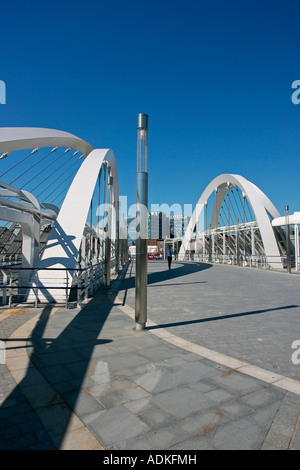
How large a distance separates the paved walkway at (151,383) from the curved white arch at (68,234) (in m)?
2.84

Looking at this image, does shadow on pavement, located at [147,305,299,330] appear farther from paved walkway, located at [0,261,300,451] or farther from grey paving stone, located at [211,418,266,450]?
grey paving stone, located at [211,418,266,450]

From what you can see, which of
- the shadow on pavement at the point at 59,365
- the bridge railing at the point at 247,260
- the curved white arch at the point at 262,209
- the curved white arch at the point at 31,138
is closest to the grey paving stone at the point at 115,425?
the shadow on pavement at the point at 59,365

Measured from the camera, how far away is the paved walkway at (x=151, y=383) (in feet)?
8.47

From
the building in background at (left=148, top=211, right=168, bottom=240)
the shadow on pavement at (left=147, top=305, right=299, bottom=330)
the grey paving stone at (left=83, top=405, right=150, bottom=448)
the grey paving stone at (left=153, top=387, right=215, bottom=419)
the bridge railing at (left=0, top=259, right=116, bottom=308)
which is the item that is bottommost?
the grey paving stone at (left=83, top=405, right=150, bottom=448)

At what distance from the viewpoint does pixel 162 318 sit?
711cm

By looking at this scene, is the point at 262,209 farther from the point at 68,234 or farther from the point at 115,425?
the point at 115,425

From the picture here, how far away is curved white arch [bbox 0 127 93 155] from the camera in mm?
8609

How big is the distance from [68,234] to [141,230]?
220 inches

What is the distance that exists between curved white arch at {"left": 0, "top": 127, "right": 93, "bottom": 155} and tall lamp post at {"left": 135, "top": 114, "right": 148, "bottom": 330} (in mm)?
4087

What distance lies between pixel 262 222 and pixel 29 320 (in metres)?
23.1

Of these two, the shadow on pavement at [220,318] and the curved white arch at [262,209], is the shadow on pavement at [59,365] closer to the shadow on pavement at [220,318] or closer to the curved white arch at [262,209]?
the shadow on pavement at [220,318]

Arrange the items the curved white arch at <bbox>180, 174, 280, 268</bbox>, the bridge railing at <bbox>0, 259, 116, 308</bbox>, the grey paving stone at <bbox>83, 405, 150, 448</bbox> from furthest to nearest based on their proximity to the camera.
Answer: the curved white arch at <bbox>180, 174, 280, 268</bbox>, the bridge railing at <bbox>0, 259, 116, 308</bbox>, the grey paving stone at <bbox>83, 405, 150, 448</bbox>

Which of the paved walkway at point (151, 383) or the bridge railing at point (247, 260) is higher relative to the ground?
the bridge railing at point (247, 260)

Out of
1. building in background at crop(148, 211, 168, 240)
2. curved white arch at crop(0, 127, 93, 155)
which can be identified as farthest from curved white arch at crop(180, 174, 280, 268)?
building in background at crop(148, 211, 168, 240)
